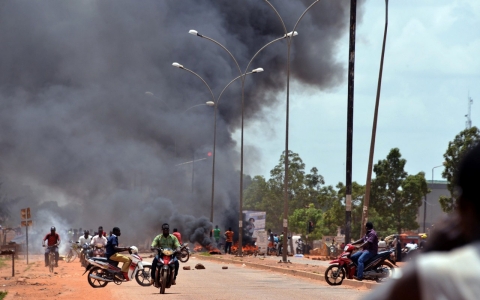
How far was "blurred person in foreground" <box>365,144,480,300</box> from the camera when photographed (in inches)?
62.8

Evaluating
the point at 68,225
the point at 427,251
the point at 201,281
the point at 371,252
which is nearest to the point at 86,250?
the point at 201,281

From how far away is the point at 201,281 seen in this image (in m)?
20.8

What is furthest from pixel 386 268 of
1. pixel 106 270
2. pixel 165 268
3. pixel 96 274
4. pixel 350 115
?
pixel 350 115

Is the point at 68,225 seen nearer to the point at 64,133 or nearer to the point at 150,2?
the point at 64,133

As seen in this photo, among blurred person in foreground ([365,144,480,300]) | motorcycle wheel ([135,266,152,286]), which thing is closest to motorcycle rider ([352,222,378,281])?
motorcycle wheel ([135,266,152,286])

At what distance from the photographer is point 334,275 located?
1891 centimetres

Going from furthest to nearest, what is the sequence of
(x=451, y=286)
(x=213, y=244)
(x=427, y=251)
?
1. (x=213, y=244)
2. (x=427, y=251)
3. (x=451, y=286)

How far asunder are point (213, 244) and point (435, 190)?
54.4m

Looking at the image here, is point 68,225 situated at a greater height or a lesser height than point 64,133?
lesser

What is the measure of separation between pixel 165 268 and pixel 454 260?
15423 mm

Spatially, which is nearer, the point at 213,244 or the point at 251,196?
the point at 213,244

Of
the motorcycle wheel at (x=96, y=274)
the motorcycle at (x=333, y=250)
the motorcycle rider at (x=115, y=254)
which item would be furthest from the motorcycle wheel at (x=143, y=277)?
the motorcycle at (x=333, y=250)

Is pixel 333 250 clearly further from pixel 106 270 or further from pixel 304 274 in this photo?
pixel 106 270

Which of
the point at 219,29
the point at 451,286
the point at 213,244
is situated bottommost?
the point at 213,244
